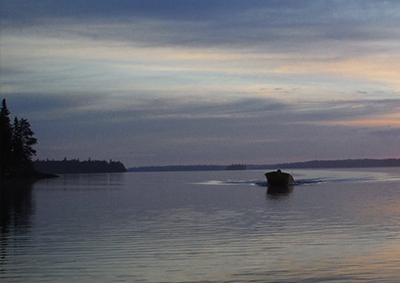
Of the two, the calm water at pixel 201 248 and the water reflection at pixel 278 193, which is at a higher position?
the water reflection at pixel 278 193

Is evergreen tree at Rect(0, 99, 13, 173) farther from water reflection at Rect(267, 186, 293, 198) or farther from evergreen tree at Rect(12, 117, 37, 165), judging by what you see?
water reflection at Rect(267, 186, 293, 198)

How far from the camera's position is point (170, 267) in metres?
17.8

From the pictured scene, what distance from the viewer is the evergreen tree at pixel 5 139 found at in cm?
12775

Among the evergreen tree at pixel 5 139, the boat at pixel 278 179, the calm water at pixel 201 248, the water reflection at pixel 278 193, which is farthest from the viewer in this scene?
the evergreen tree at pixel 5 139

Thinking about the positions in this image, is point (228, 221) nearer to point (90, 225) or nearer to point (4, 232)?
point (90, 225)

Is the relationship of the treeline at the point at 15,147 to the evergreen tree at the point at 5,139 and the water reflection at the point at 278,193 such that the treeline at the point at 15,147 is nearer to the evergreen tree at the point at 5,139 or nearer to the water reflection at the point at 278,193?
the evergreen tree at the point at 5,139

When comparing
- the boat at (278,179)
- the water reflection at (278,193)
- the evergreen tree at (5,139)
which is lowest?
the water reflection at (278,193)

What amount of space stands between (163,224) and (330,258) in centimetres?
1380

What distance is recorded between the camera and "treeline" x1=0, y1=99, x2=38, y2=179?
129 m

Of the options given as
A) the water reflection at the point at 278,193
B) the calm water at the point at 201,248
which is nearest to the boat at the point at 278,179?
the water reflection at the point at 278,193

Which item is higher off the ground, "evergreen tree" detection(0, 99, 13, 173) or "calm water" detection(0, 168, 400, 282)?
"evergreen tree" detection(0, 99, 13, 173)

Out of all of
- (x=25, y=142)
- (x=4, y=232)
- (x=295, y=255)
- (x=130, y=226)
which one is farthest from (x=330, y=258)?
(x=25, y=142)

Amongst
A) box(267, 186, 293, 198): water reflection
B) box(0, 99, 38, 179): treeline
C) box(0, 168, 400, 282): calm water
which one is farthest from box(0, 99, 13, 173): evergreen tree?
box(0, 168, 400, 282): calm water

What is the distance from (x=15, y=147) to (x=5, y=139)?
Answer: 1289 cm
